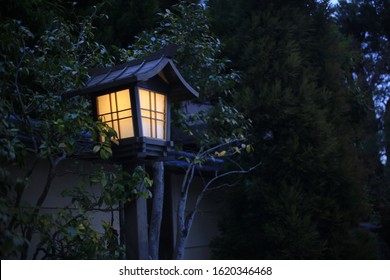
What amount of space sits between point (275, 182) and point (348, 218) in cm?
107

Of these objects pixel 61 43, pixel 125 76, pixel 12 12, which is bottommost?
pixel 125 76

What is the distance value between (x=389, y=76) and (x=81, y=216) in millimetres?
Answer: 11145

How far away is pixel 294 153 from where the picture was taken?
20.6 ft

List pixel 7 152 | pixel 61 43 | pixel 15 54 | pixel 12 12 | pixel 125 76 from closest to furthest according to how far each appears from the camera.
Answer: pixel 7 152
pixel 125 76
pixel 15 54
pixel 61 43
pixel 12 12

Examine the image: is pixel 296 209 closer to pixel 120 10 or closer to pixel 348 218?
pixel 348 218

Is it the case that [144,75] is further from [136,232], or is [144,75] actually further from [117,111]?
[136,232]

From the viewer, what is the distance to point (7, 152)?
343cm

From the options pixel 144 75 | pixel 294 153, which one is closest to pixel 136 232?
pixel 144 75

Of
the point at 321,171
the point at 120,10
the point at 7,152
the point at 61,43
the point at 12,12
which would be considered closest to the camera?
the point at 7,152

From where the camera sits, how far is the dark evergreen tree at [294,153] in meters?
6.06

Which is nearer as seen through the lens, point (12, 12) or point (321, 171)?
point (12, 12)

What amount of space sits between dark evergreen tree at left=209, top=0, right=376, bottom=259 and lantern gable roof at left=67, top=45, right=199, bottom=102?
2.35 m
